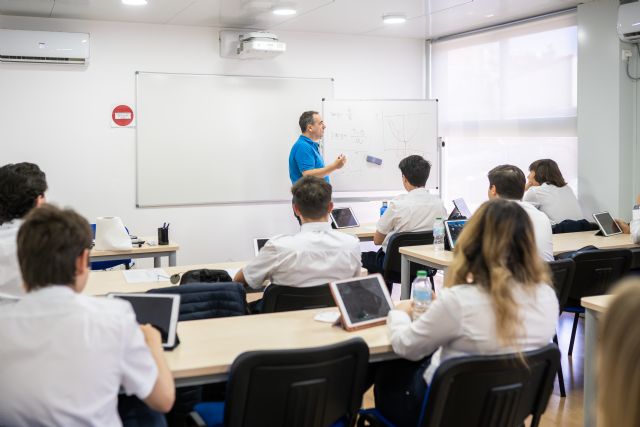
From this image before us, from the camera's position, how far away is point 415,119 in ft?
25.4

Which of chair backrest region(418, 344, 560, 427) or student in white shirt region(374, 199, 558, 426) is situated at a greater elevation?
student in white shirt region(374, 199, 558, 426)

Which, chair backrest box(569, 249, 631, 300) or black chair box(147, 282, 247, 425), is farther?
chair backrest box(569, 249, 631, 300)

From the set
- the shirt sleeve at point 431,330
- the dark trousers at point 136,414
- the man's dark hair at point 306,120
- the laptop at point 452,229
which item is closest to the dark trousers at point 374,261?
the laptop at point 452,229

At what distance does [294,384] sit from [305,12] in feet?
Result: 16.3

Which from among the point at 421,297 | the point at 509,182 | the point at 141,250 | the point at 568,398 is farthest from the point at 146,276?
the point at 568,398

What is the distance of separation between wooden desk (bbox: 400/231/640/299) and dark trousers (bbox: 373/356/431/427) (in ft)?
5.49

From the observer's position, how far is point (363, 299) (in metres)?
2.81

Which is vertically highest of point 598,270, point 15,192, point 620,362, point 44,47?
point 44,47

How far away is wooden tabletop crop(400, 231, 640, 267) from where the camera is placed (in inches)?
175

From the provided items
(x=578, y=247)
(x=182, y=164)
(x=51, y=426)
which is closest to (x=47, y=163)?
(x=182, y=164)

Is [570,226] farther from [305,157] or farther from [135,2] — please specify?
[135,2]

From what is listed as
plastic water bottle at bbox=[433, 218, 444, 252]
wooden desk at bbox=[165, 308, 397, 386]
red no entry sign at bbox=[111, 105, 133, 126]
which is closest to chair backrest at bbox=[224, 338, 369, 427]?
wooden desk at bbox=[165, 308, 397, 386]

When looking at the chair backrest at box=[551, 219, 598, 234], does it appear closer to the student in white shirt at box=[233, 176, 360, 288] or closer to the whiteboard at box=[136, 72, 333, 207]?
the student in white shirt at box=[233, 176, 360, 288]

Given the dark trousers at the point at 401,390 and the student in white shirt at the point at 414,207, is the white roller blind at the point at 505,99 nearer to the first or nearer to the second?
the student in white shirt at the point at 414,207
